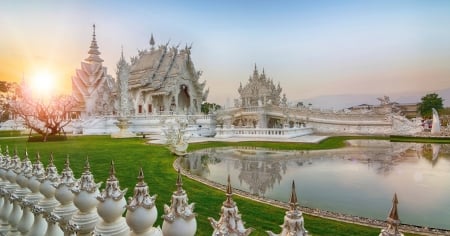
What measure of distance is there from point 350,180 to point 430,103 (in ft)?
141

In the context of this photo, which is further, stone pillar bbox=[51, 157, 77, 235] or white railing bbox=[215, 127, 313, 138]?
white railing bbox=[215, 127, 313, 138]

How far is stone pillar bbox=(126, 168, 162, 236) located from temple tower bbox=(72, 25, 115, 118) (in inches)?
1532

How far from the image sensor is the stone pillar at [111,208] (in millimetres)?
2201

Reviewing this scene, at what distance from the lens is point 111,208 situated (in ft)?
7.23

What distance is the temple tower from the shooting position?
38344mm

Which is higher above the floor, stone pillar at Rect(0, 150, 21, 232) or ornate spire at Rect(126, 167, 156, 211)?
ornate spire at Rect(126, 167, 156, 211)

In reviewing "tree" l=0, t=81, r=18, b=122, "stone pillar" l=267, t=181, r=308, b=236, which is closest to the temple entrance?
"tree" l=0, t=81, r=18, b=122

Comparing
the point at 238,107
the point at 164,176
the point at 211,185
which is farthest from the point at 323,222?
the point at 238,107

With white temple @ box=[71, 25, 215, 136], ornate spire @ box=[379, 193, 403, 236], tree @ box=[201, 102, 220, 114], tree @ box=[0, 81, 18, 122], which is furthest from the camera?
tree @ box=[0, 81, 18, 122]

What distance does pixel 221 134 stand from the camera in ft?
67.9

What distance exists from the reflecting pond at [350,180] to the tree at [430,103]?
36212 mm


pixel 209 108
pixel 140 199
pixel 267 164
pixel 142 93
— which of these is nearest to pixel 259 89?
pixel 209 108

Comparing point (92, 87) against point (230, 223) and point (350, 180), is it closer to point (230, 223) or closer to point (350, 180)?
point (350, 180)

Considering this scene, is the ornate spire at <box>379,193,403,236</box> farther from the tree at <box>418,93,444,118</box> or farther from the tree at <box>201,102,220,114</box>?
the tree at <box>418,93,444,118</box>
